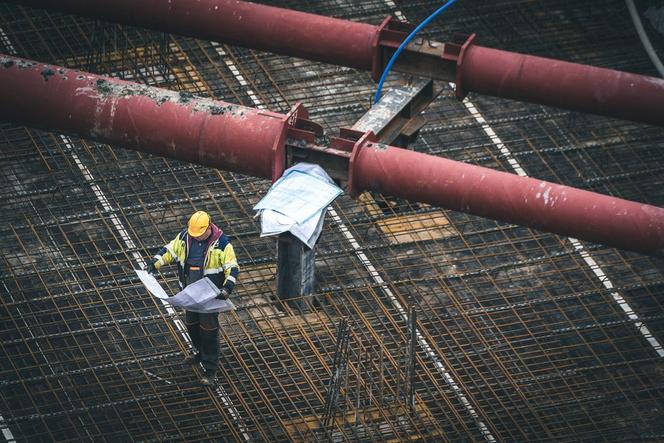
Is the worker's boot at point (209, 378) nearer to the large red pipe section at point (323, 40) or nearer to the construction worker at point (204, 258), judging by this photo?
the construction worker at point (204, 258)

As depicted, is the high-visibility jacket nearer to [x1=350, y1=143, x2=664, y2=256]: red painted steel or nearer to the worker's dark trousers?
the worker's dark trousers

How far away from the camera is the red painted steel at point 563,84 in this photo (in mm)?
15383

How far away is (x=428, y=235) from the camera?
17.1m

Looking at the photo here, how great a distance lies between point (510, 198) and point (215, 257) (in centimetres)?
306

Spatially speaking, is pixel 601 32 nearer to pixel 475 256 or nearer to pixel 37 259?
pixel 475 256

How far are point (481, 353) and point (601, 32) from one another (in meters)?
7.44

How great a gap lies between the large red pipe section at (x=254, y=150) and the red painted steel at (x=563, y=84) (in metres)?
2.23

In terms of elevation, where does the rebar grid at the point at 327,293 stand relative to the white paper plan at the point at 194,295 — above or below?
below

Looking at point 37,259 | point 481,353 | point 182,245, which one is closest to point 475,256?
point 481,353

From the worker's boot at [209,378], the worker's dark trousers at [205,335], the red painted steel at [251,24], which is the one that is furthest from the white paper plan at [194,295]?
the red painted steel at [251,24]

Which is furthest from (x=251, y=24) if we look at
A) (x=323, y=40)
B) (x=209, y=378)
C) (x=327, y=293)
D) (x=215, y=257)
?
(x=209, y=378)

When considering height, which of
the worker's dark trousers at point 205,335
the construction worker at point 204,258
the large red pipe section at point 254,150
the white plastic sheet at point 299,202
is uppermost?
the large red pipe section at point 254,150

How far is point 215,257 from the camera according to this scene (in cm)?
1395

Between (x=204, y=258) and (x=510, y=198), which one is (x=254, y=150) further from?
(x=510, y=198)
